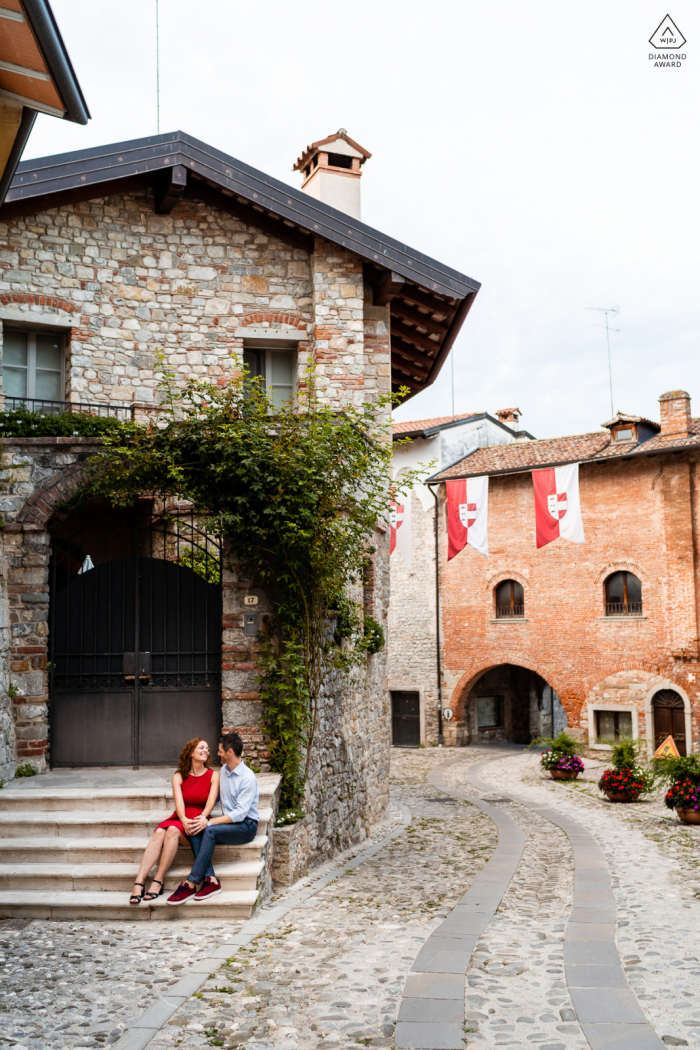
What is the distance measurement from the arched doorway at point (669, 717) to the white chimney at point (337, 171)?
14441 mm

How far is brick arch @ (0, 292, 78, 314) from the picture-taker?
33.5 ft

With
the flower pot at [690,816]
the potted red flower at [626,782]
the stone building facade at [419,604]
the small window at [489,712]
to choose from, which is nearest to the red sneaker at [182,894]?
the flower pot at [690,816]

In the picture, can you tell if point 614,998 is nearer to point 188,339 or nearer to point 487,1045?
point 487,1045

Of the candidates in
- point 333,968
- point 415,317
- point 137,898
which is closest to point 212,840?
point 137,898

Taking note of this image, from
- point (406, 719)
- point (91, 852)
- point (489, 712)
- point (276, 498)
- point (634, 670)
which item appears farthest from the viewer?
point (489, 712)

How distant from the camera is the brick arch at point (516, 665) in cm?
2295

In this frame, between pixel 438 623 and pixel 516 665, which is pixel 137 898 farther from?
pixel 438 623

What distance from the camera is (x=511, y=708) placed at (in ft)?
89.4

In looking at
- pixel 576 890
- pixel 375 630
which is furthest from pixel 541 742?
pixel 576 890

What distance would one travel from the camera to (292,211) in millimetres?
10797

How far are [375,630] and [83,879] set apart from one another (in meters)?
6.43

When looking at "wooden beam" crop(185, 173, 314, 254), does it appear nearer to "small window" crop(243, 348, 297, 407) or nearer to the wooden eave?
the wooden eave

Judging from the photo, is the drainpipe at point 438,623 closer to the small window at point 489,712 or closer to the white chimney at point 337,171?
the small window at point 489,712

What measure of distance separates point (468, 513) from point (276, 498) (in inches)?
579
